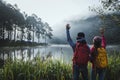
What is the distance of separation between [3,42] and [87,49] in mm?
82191

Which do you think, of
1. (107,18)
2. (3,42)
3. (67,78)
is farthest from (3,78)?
(3,42)

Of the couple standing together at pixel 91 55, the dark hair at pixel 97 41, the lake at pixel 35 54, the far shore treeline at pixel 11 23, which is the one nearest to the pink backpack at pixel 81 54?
the couple standing together at pixel 91 55

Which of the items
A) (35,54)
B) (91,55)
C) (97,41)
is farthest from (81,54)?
(35,54)

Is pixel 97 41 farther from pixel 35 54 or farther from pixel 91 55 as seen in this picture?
pixel 35 54

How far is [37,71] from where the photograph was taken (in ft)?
41.0

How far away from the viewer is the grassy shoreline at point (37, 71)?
12.1 m

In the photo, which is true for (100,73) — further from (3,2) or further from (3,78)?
(3,2)

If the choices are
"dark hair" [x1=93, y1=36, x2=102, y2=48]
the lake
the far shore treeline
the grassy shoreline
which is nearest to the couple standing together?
"dark hair" [x1=93, y1=36, x2=102, y2=48]

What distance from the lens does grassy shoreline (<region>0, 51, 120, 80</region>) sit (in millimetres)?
12148

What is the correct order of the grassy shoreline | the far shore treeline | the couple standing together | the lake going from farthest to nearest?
1. the far shore treeline
2. the lake
3. the grassy shoreline
4. the couple standing together

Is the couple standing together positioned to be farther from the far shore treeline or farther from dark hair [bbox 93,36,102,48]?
the far shore treeline

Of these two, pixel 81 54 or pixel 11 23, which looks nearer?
pixel 81 54

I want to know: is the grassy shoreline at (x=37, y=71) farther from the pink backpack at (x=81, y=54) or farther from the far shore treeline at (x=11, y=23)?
the far shore treeline at (x=11, y=23)

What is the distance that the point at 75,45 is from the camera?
11047mm
